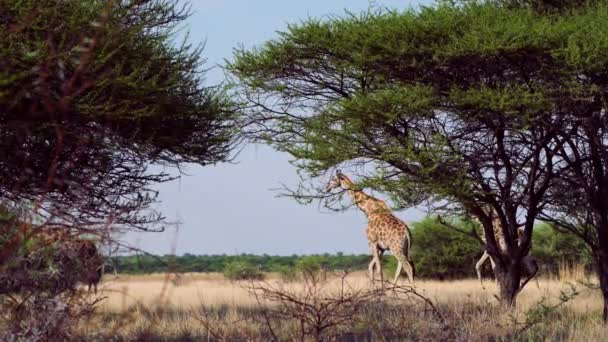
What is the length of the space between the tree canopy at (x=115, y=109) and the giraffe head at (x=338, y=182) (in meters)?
1.99

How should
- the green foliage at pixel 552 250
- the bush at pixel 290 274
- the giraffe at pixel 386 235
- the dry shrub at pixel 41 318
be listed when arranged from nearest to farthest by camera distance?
the dry shrub at pixel 41 318, the bush at pixel 290 274, the giraffe at pixel 386 235, the green foliage at pixel 552 250

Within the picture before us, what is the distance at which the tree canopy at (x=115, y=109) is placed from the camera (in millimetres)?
9969

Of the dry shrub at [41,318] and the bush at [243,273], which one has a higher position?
the bush at [243,273]

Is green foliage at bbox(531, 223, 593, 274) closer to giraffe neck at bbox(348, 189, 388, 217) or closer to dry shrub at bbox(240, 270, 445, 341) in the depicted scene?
giraffe neck at bbox(348, 189, 388, 217)

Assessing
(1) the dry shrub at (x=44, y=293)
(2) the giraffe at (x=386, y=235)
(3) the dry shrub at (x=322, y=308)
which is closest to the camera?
(1) the dry shrub at (x=44, y=293)

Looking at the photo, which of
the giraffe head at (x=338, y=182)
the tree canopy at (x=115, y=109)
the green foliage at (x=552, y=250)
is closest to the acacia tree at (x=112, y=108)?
the tree canopy at (x=115, y=109)

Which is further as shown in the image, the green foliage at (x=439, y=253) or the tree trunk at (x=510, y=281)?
the green foliage at (x=439, y=253)

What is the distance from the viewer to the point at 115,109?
11.1m

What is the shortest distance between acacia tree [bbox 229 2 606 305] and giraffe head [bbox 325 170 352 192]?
1.19 meters

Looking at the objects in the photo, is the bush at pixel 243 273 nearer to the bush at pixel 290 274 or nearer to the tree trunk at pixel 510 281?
the bush at pixel 290 274

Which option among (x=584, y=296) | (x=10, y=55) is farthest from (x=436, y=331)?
(x=584, y=296)

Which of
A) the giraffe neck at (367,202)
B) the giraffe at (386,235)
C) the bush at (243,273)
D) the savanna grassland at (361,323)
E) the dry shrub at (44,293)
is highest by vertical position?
the giraffe neck at (367,202)

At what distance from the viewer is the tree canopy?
997cm

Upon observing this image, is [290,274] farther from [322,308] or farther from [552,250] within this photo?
[552,250]
